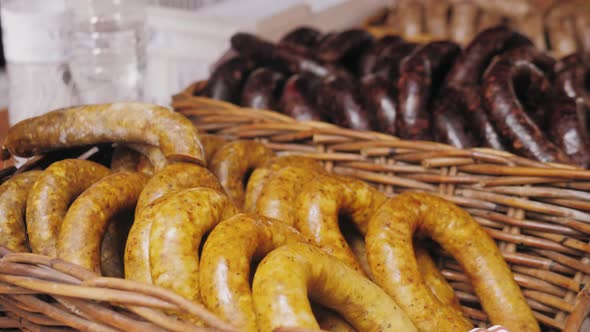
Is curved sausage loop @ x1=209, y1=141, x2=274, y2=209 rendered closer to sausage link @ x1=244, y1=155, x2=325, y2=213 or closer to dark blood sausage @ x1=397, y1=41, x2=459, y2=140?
sausage link @ x1=244, y1=155, x2=325, y2=213

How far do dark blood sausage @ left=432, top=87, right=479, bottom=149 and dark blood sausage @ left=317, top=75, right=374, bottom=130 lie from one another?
0.20 m

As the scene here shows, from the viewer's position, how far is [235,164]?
4.84 feet

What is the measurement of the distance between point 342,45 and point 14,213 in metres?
1.32

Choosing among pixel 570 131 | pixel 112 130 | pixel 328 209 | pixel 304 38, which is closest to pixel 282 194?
pixel 328 209

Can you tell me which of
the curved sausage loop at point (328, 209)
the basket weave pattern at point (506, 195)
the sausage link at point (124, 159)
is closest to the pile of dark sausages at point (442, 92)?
the basket weave pattern at point (506, 195)

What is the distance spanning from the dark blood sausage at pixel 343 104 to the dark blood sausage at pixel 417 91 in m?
0.11

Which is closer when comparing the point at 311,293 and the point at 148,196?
the point at 311,293

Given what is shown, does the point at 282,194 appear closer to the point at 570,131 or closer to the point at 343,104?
the point at 343,104

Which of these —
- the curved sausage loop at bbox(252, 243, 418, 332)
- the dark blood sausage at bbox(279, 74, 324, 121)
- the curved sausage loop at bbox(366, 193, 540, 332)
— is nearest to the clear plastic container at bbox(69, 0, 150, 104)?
the dark blood sausage at bbox(279, 74, 324, 121)

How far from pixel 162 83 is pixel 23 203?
1.34 m

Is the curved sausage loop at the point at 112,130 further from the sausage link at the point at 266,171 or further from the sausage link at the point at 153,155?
the sausage link at the point at 266,171

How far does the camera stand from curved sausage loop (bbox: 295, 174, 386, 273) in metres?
1.26

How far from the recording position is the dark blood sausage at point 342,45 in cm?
217

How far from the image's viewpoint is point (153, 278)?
1.01 m
